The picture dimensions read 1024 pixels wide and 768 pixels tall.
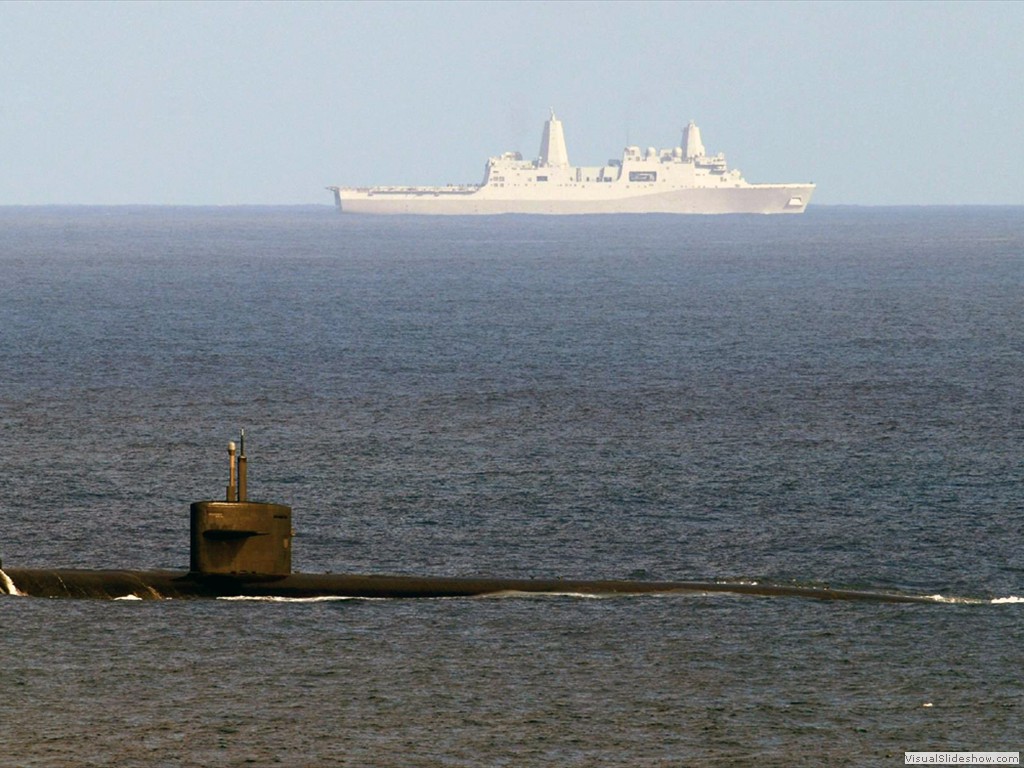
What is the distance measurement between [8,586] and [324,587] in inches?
204

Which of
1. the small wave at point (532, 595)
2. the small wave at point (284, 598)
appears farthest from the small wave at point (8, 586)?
the small wave at point (532, 595)

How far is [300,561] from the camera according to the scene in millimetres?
33344

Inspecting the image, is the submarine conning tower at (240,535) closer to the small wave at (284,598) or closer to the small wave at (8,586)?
the small wave at (284,598)

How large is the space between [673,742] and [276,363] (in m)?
46.6

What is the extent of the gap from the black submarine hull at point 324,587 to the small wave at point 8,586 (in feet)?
0.08

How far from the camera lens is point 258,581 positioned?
96.5 feet

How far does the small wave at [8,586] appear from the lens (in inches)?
1187

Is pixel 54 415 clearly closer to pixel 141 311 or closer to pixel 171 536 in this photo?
pixel 171 536

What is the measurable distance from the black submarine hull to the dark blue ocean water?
388 millimetres

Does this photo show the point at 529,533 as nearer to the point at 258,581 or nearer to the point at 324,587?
the point at 324,587

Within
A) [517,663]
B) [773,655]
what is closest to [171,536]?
[517,663]

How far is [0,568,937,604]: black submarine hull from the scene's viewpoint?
97.0ft

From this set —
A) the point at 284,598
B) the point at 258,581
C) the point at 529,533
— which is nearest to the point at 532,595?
the point at 284,598

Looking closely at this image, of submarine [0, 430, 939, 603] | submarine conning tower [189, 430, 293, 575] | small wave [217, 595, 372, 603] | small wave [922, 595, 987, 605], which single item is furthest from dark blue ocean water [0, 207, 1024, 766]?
submarine conning tower [189, 430, 293, 575]
